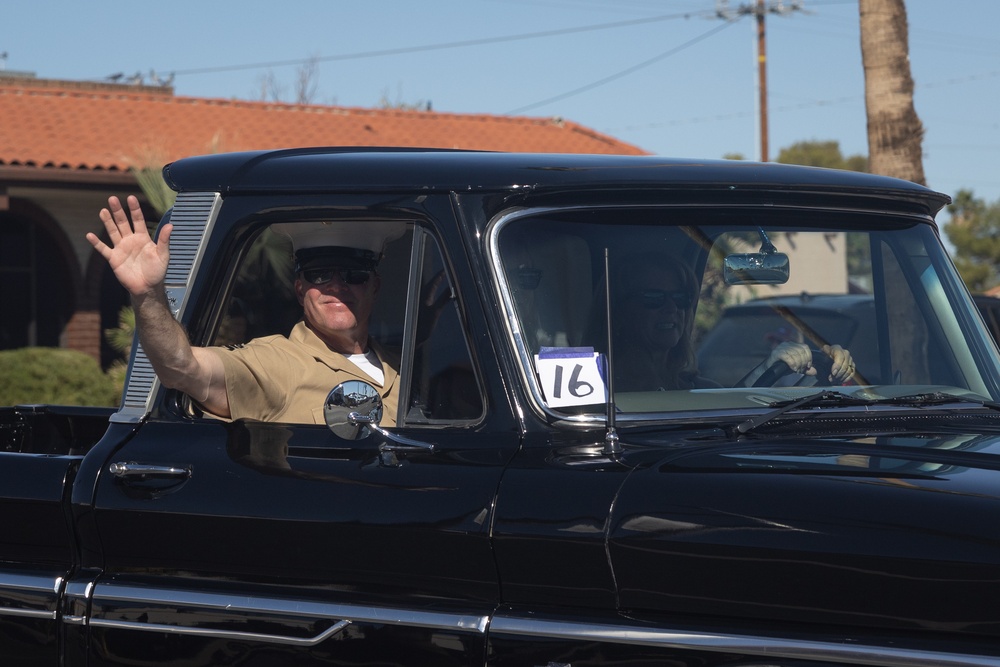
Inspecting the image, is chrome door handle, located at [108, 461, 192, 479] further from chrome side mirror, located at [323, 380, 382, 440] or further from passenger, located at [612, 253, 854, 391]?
passenger, located at [612, 253, 854, 391]

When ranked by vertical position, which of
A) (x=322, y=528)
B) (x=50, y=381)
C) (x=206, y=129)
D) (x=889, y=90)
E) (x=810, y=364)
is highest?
(x=206, y=129)

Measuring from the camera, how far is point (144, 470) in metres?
2.94

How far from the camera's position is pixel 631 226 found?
9.63 feet

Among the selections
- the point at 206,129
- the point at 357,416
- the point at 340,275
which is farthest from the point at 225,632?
the point at 206,129

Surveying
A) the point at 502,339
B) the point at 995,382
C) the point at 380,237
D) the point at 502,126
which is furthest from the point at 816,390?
the point at 502,126

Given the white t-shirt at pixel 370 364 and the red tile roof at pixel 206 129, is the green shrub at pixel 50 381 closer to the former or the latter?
the red tile roof at pixel 206 129

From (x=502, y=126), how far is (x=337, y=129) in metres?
3.20

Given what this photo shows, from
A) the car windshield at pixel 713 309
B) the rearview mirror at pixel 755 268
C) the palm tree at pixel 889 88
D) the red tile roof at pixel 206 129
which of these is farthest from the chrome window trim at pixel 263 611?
the red tile roof at pixel 206 129

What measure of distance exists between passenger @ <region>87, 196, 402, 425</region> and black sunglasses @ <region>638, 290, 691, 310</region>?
0.62m

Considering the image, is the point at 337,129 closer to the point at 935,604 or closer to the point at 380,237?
the point at 380,237

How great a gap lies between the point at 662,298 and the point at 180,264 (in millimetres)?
1204

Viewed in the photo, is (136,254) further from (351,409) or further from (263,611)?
(263,611)

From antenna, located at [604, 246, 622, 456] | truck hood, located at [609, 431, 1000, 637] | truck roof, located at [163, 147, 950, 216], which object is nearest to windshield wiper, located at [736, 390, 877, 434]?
truck hood, located at [609, 431, 1000, 637]

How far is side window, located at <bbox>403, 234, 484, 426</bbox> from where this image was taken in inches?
111
